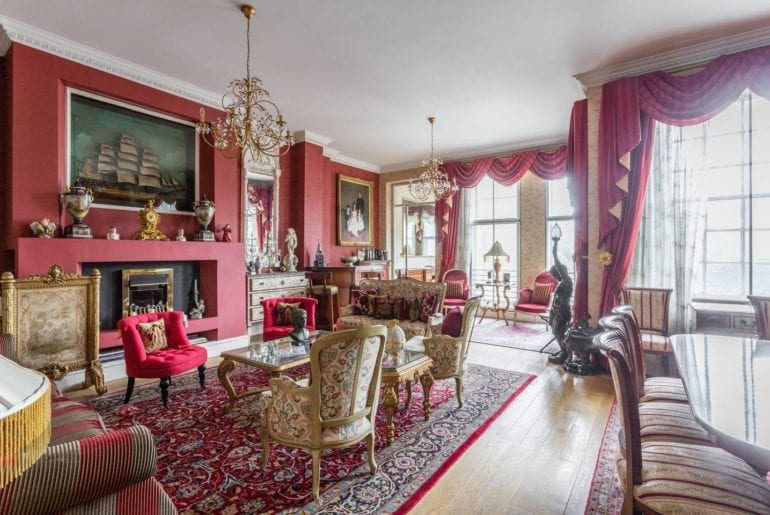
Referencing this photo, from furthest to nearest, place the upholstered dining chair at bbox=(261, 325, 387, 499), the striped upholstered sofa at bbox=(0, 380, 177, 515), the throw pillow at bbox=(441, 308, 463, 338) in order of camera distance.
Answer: the throw pillow at bbox=(441, 308, 463, 338)
the upholstered dining chair at bbox=(261, 325, 387, 499)
the striped upholstered sofa at bbox=(0, 380, 177, 515)

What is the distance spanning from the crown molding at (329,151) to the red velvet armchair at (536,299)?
4.64 meters

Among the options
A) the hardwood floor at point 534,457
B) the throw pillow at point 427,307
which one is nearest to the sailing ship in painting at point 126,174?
the hardwood floor at point 534,457

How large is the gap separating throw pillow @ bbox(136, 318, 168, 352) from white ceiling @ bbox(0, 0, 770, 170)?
9.53ft

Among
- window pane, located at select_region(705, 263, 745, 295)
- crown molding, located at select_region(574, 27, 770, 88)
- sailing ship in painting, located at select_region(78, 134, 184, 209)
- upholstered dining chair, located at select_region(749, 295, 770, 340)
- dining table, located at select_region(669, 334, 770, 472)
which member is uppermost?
crown molding, located at select_region(574, 27, 770, 88)

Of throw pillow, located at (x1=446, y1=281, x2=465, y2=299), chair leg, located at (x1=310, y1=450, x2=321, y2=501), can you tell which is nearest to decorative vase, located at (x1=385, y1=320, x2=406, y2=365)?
chair leg, located at (x1=310, y1=450, x2=321, y2=501)

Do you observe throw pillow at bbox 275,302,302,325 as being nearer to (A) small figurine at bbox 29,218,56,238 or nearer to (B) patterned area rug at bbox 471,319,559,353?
(A) small figurine at bbox 29,218,56,238

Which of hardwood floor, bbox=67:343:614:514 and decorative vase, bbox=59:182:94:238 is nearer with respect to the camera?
hardwood floor, bbox=67:343:614:514

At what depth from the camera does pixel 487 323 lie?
7352 millimetres

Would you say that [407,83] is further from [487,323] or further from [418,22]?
[487,323]

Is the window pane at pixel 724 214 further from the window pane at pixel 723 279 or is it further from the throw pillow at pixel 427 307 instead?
the throw pillow at pixel 427 307

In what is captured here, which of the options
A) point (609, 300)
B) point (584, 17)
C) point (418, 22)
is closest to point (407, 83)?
point (418, 22)

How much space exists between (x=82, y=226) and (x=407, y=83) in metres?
4.08

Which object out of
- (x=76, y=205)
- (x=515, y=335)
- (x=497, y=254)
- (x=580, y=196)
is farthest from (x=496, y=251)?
(x=76, y=205)

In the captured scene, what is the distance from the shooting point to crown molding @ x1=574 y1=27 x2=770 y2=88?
3.51 m
